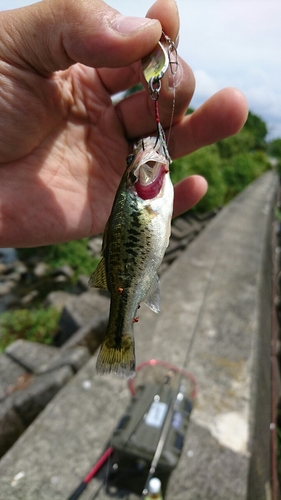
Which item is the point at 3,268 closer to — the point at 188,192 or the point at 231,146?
the point at 188,192

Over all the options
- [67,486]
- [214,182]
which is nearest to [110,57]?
[67,486]

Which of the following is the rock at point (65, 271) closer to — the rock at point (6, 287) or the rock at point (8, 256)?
the rock at point (6, 287)

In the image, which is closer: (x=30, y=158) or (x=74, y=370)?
(x=30, y=158)

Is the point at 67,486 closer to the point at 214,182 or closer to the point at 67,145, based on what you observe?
the point at 67,145

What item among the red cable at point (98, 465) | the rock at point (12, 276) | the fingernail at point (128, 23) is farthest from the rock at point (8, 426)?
the rock at point (12, 276)

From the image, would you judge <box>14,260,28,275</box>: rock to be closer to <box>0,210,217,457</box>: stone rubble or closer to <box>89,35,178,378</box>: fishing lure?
<box>0,210,217,457</box>: stone rubble

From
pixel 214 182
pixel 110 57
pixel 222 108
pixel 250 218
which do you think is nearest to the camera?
pixel 110 57

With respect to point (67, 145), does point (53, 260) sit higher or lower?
lower
